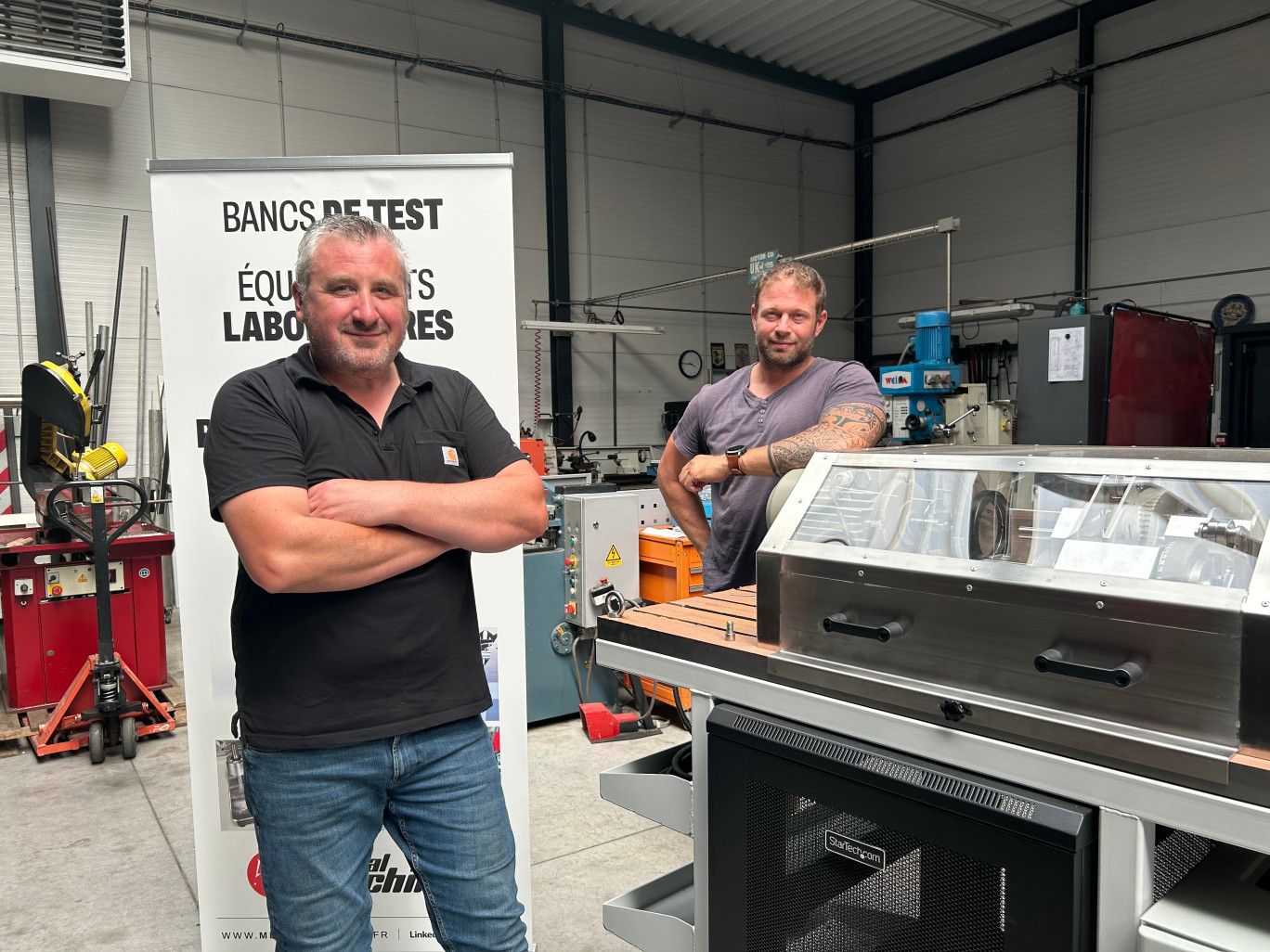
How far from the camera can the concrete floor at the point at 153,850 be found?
2.23 metres

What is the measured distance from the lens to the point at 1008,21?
7.76m

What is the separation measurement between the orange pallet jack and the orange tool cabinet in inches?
78.2

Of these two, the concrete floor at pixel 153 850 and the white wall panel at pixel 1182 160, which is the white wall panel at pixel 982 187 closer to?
the white wall panel at pixel 1182 160

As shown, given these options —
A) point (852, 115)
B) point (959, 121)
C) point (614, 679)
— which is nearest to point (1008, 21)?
point (959, 121)

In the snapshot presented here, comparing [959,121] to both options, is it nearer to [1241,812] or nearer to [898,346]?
[898,346]

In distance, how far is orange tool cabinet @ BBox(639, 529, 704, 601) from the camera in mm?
3582

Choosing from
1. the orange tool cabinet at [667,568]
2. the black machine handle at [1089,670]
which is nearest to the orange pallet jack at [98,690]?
the orange tool cabinet at [667,568]

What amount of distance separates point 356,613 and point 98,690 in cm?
276

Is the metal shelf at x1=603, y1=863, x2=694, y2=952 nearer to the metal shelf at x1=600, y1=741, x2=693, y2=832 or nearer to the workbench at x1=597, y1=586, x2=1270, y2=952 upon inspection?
the workbench at x1=597, y1=586, x2=1270, y2=952

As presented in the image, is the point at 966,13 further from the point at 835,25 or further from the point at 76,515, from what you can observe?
the point at 76,515

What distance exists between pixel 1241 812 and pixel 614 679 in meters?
3.11

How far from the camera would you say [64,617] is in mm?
3611

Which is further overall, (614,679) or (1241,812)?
(614,679)

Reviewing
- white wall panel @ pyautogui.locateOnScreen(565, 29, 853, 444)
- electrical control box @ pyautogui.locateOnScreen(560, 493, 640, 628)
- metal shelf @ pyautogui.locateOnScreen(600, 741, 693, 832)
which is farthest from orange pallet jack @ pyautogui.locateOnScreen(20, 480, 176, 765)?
white wall panel @ pyautogui.locateOnScreen(565, 29, 853, 444)
